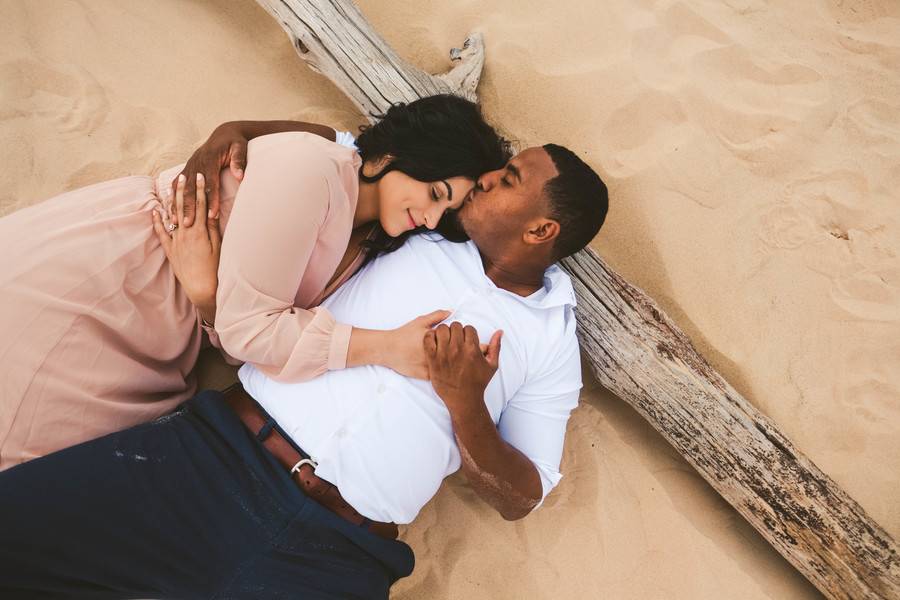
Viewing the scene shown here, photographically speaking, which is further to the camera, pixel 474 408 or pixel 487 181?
pixel 487 181

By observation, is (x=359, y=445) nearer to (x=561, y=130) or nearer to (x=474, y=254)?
(x=474, y=254)

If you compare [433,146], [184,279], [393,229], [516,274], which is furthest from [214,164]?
[516,274]

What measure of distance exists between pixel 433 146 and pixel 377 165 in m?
0.26

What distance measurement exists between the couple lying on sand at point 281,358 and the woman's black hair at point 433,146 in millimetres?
12

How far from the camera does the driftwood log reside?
231 centimetres

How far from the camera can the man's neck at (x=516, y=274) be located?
7.64ft

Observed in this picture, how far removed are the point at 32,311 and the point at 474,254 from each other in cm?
161

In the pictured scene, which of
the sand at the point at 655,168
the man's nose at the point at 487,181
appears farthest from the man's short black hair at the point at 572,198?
the sand at the point at 655,168

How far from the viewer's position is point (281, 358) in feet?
6.55

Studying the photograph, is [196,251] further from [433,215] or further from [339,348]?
[433,215]

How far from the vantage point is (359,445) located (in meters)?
2.00

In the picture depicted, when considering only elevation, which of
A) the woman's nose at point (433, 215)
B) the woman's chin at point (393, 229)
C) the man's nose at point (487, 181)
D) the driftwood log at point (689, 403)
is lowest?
the driftwood log at point (689, 403)

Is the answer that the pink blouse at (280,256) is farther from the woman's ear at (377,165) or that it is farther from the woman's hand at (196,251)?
the woman's ear at (377,165)

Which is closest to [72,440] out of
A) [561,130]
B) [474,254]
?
[474,254]
